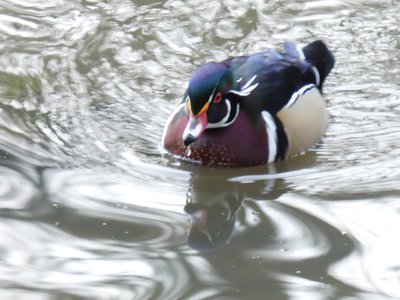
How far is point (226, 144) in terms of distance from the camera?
698 cm

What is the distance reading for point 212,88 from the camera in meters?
6.63

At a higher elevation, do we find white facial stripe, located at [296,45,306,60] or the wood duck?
white facial stripe, located at [296,45,306,60]

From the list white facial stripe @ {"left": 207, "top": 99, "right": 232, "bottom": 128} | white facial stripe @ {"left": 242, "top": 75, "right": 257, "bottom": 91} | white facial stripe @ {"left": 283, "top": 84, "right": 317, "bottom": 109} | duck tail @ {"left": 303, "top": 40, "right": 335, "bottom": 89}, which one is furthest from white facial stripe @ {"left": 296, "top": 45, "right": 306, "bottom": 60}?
white facial stripe @ {"left": 207, "top": 99, "right": 232, "bottom": 128}

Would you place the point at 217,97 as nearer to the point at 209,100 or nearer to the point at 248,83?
the point at 209,100

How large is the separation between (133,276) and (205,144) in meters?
1.72

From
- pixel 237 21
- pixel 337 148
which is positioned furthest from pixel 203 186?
pixel 237 21

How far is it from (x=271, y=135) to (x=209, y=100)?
0.61m

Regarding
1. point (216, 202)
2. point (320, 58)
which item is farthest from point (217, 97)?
point (320, 58)

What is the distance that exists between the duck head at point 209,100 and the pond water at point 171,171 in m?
0.34

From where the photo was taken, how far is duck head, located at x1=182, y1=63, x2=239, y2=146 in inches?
258

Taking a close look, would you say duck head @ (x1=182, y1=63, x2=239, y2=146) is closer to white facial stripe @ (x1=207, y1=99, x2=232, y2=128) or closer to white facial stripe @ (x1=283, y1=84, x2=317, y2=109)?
white facial stripe @ (x1=207, y1=99, x2=232, y2=128)

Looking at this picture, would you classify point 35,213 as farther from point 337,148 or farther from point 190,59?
point 190,59

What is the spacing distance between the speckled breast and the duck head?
0.27 ft

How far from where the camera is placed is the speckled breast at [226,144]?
693cm
